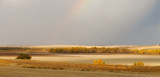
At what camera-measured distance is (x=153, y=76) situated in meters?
27.6

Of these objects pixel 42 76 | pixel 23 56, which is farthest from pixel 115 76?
pixel 23 56

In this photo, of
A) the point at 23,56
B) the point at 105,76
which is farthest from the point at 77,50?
the point at 105,76

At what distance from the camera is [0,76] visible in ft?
89.7

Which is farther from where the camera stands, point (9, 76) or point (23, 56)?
point (23, 56)

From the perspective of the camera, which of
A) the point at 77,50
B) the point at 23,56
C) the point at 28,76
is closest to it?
the point at 28,76

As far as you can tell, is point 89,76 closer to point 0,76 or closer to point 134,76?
point 134,76

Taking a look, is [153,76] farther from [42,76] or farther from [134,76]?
[42,76]

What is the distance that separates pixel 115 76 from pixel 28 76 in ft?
32.0

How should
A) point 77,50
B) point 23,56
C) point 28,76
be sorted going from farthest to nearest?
1. point 77,50
2. point 23,56
3. point 28,76

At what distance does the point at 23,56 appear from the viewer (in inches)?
2921

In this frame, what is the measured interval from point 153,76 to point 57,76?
10828 mm

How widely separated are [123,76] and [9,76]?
12857 mm

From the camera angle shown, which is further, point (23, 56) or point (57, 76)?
point (23, 56)

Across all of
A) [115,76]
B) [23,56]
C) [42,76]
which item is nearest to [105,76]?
[115,76]
